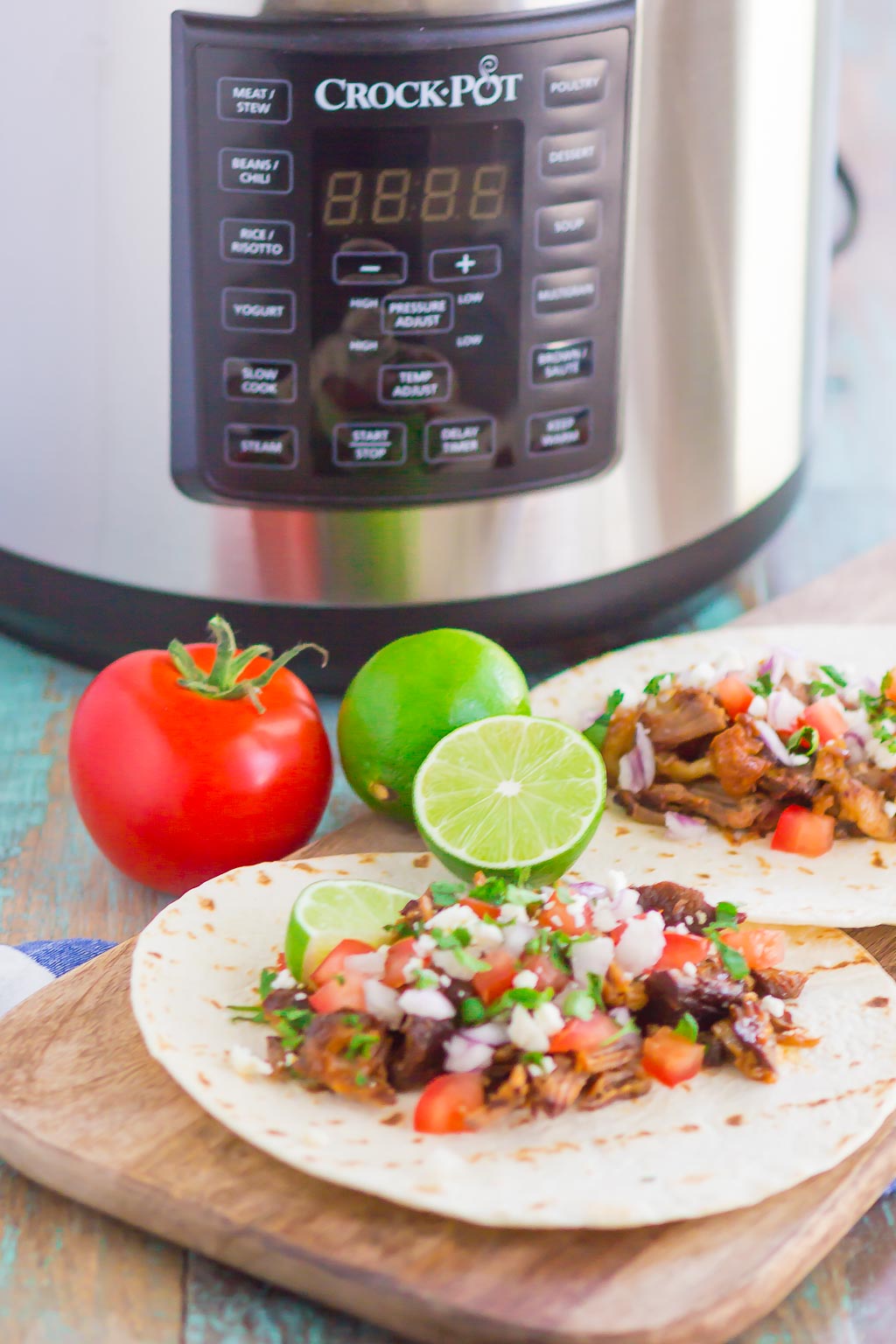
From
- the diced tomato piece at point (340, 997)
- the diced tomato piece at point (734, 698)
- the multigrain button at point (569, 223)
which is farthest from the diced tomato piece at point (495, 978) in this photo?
the multigrain button at point (569, 223)

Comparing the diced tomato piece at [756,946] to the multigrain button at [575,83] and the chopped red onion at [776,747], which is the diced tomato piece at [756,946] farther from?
the multigrain button at [575,83]

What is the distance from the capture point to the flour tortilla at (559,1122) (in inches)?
47.4

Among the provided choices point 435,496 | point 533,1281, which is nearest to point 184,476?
point 435,496

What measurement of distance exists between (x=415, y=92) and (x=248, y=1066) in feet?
3.46

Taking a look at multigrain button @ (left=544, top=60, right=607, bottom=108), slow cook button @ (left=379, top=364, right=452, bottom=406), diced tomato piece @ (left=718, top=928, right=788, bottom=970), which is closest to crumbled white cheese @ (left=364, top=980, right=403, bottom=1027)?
diced tomato piece @ (left=718, top=928, right=788, bottom=970)

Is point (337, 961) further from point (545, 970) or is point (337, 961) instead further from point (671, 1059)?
point (671, 1059)

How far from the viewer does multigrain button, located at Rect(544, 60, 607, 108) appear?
180 cm

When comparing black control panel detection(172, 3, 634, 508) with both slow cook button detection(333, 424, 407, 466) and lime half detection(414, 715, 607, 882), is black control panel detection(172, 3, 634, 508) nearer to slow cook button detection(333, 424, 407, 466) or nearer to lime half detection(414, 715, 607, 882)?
slow cook button detection(333, 424, 407, 466)

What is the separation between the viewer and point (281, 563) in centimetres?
195

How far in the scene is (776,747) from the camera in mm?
1809

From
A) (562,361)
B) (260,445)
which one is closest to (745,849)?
(562,361)

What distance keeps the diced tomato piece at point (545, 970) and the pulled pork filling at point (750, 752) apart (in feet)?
1.41

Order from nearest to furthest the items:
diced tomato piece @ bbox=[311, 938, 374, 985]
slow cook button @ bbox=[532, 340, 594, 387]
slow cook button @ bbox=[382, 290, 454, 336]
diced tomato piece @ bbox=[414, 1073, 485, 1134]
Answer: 1. diced tomato piece @ bbox=[414, 1073, 485, 1134]
2. diced tomato piece @ bbox=[311, 938, 374, 985]
3. slow cook button @ bbox=[382, 290, 454, 336]
4. slow cook button @ bbox=[532, 340, 594, 387]

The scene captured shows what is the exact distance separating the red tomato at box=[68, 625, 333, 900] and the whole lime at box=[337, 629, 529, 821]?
0.19 feet
